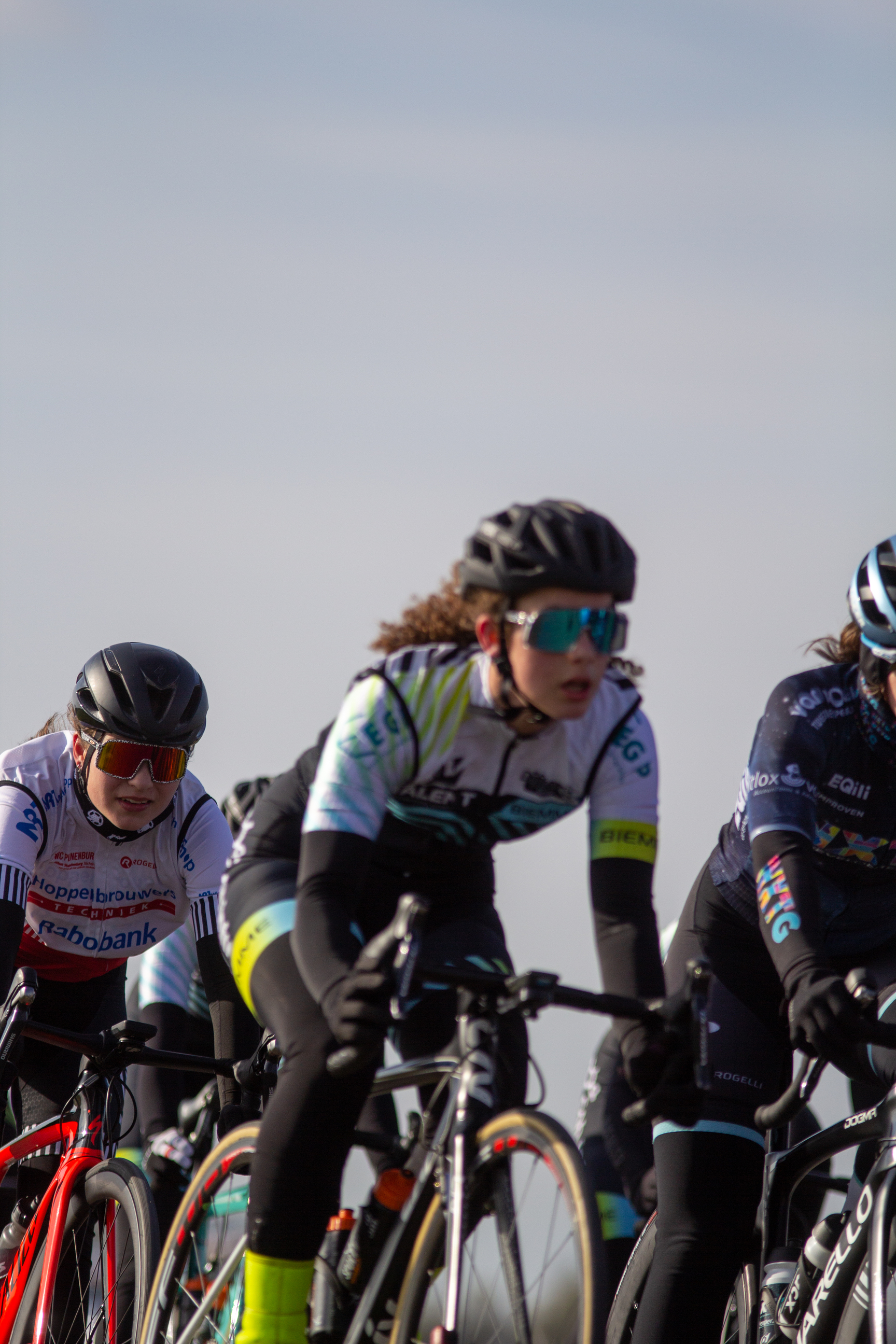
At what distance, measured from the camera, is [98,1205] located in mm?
5293

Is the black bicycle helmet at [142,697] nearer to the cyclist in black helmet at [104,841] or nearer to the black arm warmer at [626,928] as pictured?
the cyclist in black helmet at [104,841]

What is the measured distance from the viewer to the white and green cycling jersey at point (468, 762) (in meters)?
4.05

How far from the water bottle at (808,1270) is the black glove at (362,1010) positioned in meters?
1.57

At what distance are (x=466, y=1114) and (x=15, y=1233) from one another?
8.62 ft

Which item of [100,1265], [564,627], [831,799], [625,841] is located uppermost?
[564,627]

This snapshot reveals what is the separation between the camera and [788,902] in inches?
168

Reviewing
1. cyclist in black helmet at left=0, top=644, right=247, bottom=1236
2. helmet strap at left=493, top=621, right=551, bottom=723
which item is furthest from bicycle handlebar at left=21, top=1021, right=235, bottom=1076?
helmet strap at left=493, top=621, right=551, bottom=723

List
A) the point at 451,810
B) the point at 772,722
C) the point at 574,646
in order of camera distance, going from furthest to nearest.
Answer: the point at 772,722, the point at 451,810, the point at 574,646

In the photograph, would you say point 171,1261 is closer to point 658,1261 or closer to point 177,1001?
point 658,1261

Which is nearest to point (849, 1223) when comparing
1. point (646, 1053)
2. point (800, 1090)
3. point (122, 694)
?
point (800, 1090)

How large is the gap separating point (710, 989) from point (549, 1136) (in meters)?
1.43

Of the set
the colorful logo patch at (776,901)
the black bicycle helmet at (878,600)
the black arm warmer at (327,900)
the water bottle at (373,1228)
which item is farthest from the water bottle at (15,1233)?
the black bicycle helmet at (878,600)

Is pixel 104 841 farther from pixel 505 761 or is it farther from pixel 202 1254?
pixel 505 761

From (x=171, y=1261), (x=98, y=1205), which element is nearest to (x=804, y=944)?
(x=171, y=1261)
